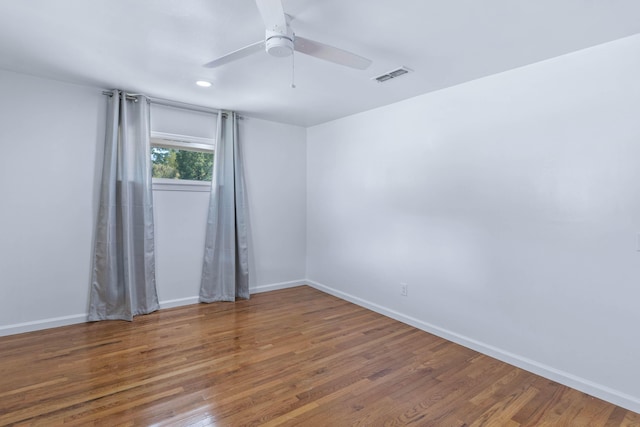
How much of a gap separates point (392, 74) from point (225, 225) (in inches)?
101


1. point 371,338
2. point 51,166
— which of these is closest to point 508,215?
point 371,338

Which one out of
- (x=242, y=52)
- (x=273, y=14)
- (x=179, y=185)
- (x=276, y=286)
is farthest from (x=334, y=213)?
(x=273, y=14)

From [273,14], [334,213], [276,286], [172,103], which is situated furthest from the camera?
[276,286]

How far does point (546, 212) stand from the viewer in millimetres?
2400

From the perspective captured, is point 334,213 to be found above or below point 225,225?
above

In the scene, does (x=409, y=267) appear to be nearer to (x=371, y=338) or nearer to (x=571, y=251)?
(x=371, y=338)

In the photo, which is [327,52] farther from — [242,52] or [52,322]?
[52,322]

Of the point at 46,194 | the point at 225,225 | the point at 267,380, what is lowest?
the point at 267,380

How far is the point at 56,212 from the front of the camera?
316cm

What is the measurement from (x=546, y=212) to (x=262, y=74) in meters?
2.48

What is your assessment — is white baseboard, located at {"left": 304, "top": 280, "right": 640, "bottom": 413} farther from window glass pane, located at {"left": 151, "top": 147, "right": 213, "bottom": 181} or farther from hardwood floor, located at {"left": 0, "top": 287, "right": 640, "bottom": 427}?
window glass pane, located at {"left": 151, "top": 147, "right": 213, "bottom": 181}

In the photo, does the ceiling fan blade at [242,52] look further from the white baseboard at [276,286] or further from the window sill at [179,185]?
the white baseboard at [276,286]

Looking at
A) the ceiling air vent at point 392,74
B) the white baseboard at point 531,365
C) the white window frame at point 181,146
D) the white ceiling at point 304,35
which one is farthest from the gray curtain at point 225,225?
the ceiling air vent at point 392,74

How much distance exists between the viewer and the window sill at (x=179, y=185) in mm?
3723
